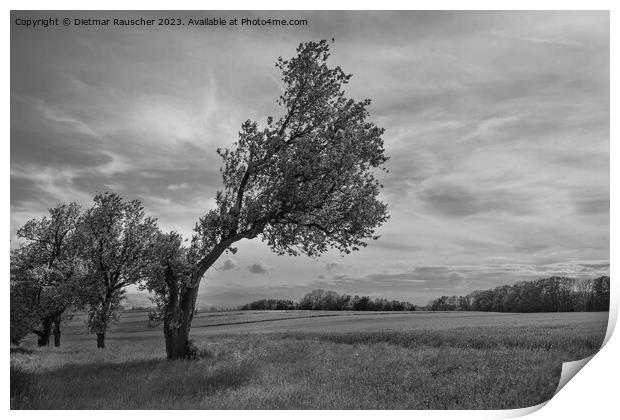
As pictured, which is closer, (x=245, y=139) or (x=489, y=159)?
(x=489, y=159)

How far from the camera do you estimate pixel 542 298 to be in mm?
13594

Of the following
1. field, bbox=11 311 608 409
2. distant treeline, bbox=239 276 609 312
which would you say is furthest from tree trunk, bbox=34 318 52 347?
distant treeline, bbox=239 276 609 312

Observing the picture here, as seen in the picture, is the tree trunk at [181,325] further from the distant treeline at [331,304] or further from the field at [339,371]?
the distant treeline at [331,304]

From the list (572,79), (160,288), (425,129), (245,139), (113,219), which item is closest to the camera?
(572,79)

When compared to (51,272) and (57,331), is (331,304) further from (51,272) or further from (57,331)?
(57,331)

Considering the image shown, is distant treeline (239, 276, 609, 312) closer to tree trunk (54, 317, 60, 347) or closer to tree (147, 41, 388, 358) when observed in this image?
tree (147, 41, 388, 358)

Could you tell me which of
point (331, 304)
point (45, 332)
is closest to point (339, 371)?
point (331, 304)
